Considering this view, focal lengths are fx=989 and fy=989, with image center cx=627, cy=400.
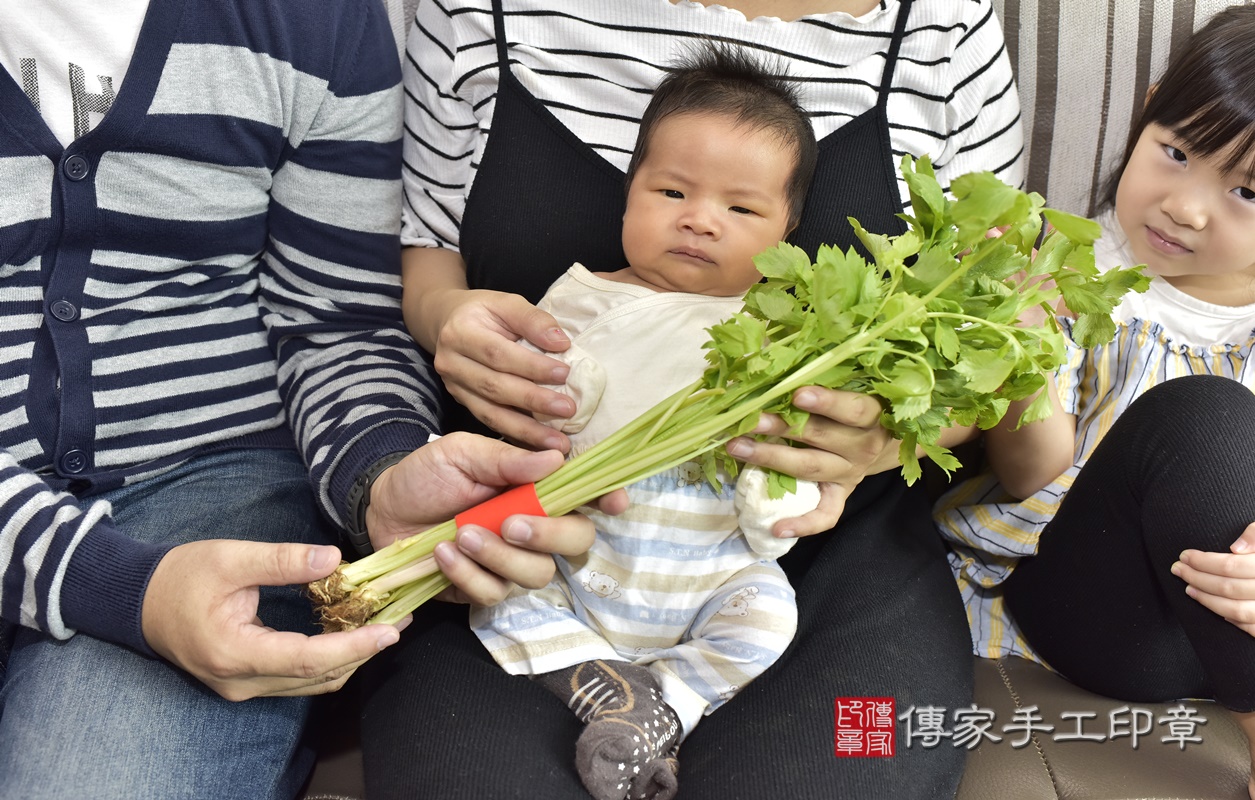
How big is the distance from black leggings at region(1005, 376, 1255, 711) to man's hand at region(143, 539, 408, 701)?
3.16 feet

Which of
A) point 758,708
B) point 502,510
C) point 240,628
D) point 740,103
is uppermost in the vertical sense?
point 740,103

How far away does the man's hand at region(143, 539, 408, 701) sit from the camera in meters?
1.10

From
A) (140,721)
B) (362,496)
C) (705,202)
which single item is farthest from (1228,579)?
(140,721)

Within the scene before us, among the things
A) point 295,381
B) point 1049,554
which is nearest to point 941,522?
point 1049,554

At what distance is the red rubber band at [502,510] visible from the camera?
1.17m

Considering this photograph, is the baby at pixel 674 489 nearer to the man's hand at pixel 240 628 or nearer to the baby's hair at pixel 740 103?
the baby's hair at pixel 740 103

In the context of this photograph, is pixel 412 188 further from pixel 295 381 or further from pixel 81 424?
pixel 81 424

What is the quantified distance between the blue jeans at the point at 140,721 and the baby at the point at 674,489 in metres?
0.29

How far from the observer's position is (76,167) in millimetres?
1267

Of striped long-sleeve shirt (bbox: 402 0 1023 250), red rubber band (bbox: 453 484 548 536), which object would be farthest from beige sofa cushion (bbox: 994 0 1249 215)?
red rubber band (bbox: 453 484 548 536)

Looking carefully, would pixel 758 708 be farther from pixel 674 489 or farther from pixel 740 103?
pixel 740 103

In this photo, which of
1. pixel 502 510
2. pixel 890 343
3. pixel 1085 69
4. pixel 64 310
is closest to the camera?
pixel 890 343

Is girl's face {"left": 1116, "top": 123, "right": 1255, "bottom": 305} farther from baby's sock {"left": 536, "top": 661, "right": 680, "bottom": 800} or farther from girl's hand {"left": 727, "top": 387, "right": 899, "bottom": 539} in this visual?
baby's sock {"left": 536, "top": 661, "right": 680, "bottom": 800}

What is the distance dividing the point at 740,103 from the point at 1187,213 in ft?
2.45
